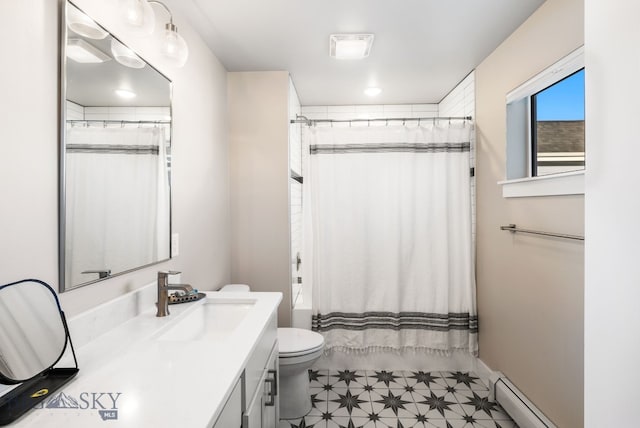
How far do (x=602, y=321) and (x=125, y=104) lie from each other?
69.5 inches

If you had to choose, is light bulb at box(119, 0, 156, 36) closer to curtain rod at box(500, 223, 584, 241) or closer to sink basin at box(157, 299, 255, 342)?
sink basin at box(157, 299, 255, 342)

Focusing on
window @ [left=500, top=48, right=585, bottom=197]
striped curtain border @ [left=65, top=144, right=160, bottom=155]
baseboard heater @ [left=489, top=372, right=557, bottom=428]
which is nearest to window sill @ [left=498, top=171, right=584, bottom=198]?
window @ [left=500, top=48, right=585, bottom=197]

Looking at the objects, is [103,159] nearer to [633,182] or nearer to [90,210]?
[90,210]

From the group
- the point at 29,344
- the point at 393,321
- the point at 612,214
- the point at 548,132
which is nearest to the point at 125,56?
the point at 29,344

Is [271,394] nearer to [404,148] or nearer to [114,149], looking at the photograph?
[114,149]

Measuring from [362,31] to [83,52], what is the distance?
1547mm

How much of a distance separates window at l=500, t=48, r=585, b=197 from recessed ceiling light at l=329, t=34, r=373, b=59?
0.98 m

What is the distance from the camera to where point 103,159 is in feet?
4.22

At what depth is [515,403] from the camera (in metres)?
2.05

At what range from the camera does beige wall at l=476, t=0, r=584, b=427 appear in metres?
1.68

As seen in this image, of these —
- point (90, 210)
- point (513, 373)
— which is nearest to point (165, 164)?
point (90, 210)

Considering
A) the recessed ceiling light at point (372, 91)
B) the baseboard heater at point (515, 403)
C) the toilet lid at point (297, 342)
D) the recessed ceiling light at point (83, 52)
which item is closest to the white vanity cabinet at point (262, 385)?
the toilet lid at point (297, 342)

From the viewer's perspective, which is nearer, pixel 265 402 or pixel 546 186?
pixel 265 402

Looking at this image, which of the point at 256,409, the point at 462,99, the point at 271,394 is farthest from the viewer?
the point at 462,99
